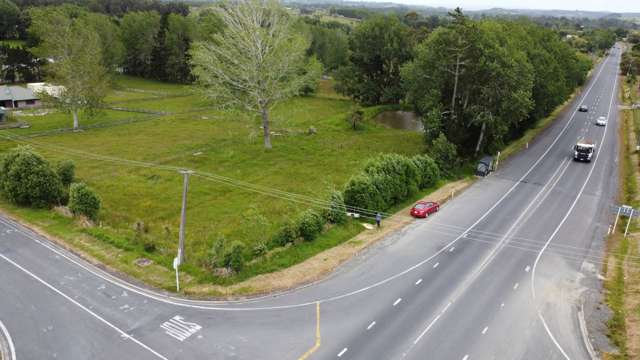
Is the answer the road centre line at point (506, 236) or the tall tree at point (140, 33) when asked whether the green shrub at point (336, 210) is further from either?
the tall tree at point (140, 33)

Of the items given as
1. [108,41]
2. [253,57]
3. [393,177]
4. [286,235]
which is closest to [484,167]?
[393,177]

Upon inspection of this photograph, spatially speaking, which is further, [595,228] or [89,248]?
[595,228]

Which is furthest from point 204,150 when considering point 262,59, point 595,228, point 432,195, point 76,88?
point 595,228

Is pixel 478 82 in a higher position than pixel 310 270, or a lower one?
higher

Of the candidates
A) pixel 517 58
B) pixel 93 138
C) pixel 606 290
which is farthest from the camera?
→ pixel 93 138

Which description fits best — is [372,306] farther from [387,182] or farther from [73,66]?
[73,66]

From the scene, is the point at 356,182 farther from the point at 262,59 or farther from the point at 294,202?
the point at 262,59

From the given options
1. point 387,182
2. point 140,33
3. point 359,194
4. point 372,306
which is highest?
point 140,33
